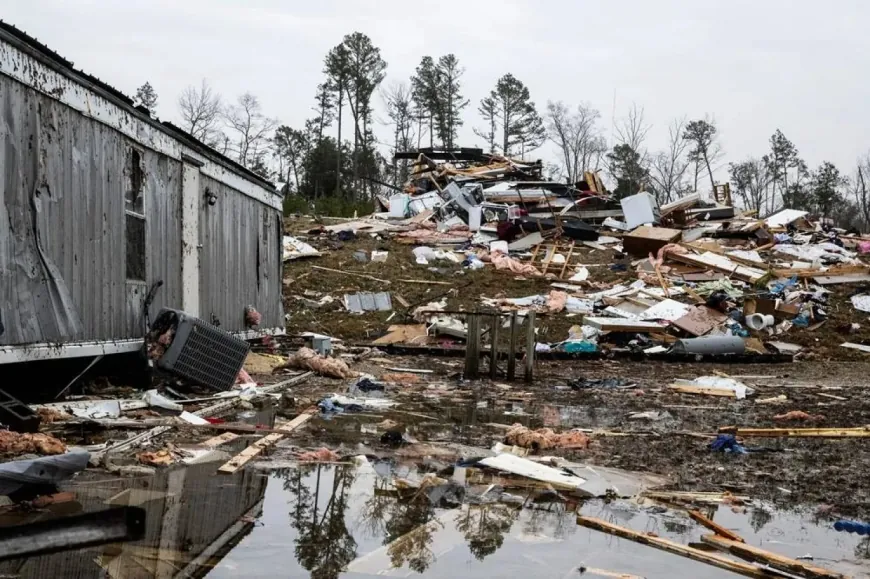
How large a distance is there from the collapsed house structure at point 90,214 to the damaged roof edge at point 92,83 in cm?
2

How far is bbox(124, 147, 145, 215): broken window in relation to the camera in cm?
959

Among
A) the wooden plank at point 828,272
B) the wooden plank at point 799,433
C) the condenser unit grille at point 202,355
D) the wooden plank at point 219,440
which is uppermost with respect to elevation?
the wooden plank at point 828,272

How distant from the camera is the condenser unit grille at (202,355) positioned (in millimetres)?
8969

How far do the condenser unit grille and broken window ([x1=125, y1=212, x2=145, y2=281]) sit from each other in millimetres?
800

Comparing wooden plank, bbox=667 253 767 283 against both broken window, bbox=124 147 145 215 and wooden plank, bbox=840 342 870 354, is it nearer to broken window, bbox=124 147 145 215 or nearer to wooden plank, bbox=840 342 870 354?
wooden plank, bbox=840 342 870 354

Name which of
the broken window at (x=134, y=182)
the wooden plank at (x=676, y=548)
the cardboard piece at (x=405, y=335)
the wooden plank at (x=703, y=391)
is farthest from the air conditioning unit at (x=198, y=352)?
the cardboard piece at (x=405, y=335)

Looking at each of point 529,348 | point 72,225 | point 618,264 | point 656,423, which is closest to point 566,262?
point 618,264

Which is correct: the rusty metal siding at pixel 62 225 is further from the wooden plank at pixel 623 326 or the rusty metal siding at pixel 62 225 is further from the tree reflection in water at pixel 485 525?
the wooden plank at pixel 623 326

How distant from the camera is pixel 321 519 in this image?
4320mm

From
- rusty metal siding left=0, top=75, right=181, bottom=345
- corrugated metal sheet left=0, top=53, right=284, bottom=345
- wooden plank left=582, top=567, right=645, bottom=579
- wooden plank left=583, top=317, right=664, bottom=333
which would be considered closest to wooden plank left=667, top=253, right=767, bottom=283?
wooden plank left=583, top=317, right=664, bottom=333

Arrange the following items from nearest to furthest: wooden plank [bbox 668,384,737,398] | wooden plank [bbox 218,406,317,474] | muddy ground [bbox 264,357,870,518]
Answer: wooden plank [bbox 218,406,317,474] → muddy ground [bbox 264,357,870,518] → wooden plank [bbox 668,384,737,398]

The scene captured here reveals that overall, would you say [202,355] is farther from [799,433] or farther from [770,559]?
[770,559]

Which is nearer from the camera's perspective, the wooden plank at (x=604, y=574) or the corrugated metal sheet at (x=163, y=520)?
the corrugated metal sheet at (x=163, y=520)

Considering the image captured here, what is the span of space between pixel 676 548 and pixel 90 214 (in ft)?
22.9
